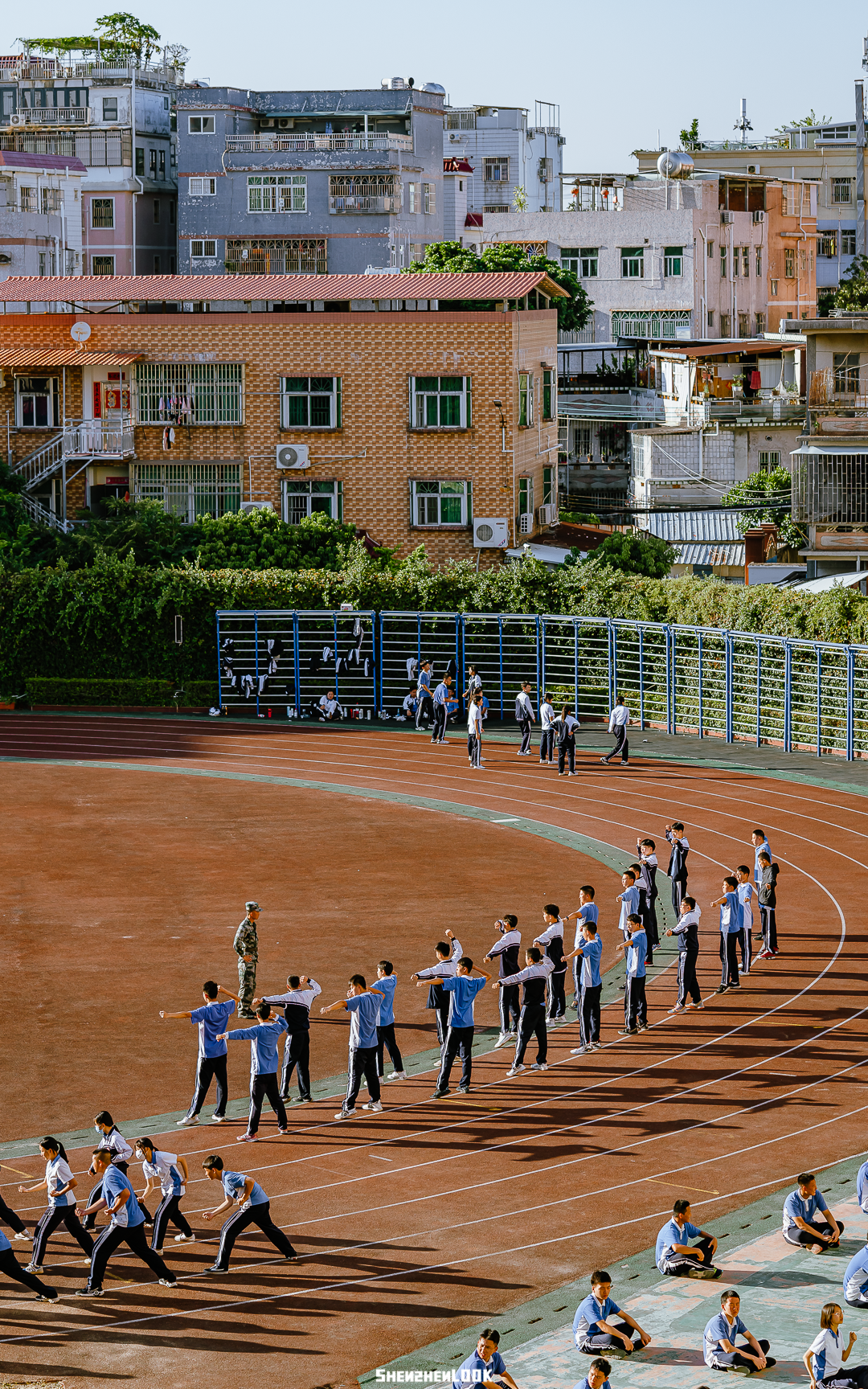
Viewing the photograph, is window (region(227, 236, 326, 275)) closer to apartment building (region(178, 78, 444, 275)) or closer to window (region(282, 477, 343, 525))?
apartment building (region(178, 78, 444, 275))

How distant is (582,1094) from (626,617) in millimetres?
21858

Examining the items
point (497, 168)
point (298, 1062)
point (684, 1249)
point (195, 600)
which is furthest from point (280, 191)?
point (684, 1249)

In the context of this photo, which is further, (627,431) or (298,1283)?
(627,431)

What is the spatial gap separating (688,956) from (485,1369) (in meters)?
9.39

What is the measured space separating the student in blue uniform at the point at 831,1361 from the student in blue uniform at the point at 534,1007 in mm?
6761

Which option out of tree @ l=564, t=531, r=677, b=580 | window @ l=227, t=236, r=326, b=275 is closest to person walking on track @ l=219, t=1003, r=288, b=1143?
tree @ l=564, t=531, r=677, b=580

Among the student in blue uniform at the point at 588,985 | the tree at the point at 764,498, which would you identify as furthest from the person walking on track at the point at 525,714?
the tree at the point at 764,498

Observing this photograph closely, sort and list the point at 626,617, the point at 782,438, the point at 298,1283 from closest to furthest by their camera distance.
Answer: the point at 298,1283
the point at 626,617
the point at 782,438

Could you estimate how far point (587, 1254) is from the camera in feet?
43.9

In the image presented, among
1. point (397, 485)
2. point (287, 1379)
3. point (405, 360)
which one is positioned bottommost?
point (287, 1379)

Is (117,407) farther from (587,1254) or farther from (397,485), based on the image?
(587,1254)

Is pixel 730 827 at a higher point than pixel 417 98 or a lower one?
lower

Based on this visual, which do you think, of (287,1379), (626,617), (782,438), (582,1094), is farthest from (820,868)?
(782,438)

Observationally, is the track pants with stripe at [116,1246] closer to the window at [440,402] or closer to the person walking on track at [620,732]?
the person walking on track at [620,732]
